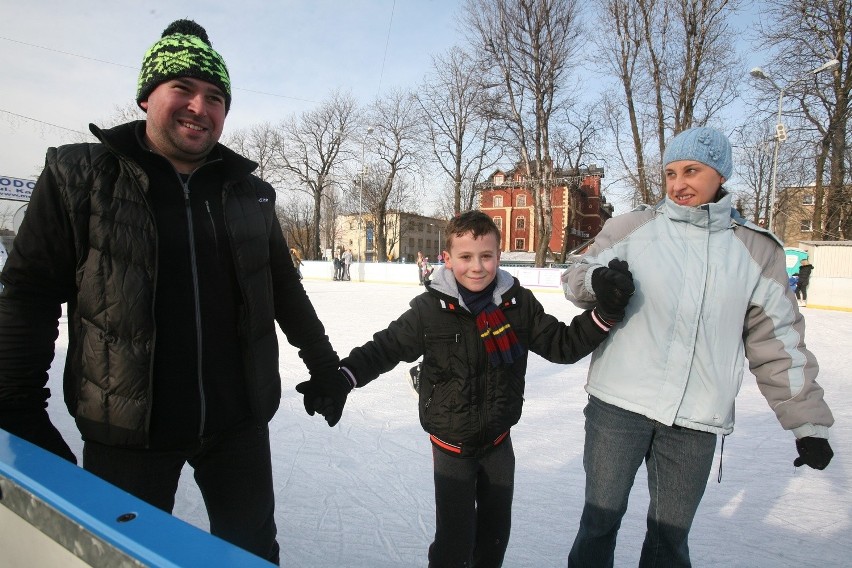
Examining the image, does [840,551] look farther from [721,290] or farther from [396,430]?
[396,430]

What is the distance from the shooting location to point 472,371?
176 cm

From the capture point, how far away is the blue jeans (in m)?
1.61

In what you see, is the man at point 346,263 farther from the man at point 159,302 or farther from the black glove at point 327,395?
the man at point 159,302

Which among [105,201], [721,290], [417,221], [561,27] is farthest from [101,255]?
[417,221]

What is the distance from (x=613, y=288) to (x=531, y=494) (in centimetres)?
173

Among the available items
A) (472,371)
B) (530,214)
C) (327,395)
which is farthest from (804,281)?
(530,214)

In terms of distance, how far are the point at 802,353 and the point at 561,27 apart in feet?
68.5

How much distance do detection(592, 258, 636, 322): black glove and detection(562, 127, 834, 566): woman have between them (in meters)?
0.12

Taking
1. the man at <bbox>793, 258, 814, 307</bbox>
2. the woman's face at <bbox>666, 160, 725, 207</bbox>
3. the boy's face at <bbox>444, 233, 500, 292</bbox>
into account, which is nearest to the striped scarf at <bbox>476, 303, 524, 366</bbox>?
the boy's face at <bbox>444, 233, 500, 292</bbox>

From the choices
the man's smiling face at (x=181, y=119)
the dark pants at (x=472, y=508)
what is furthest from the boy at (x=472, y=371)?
the man's smiling face at (x=181, y=119)

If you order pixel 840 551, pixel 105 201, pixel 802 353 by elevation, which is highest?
pixel 105 201

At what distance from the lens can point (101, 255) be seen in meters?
1.30

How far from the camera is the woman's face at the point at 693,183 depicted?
1.60 m

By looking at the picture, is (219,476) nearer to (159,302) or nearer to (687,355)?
(159,302)
